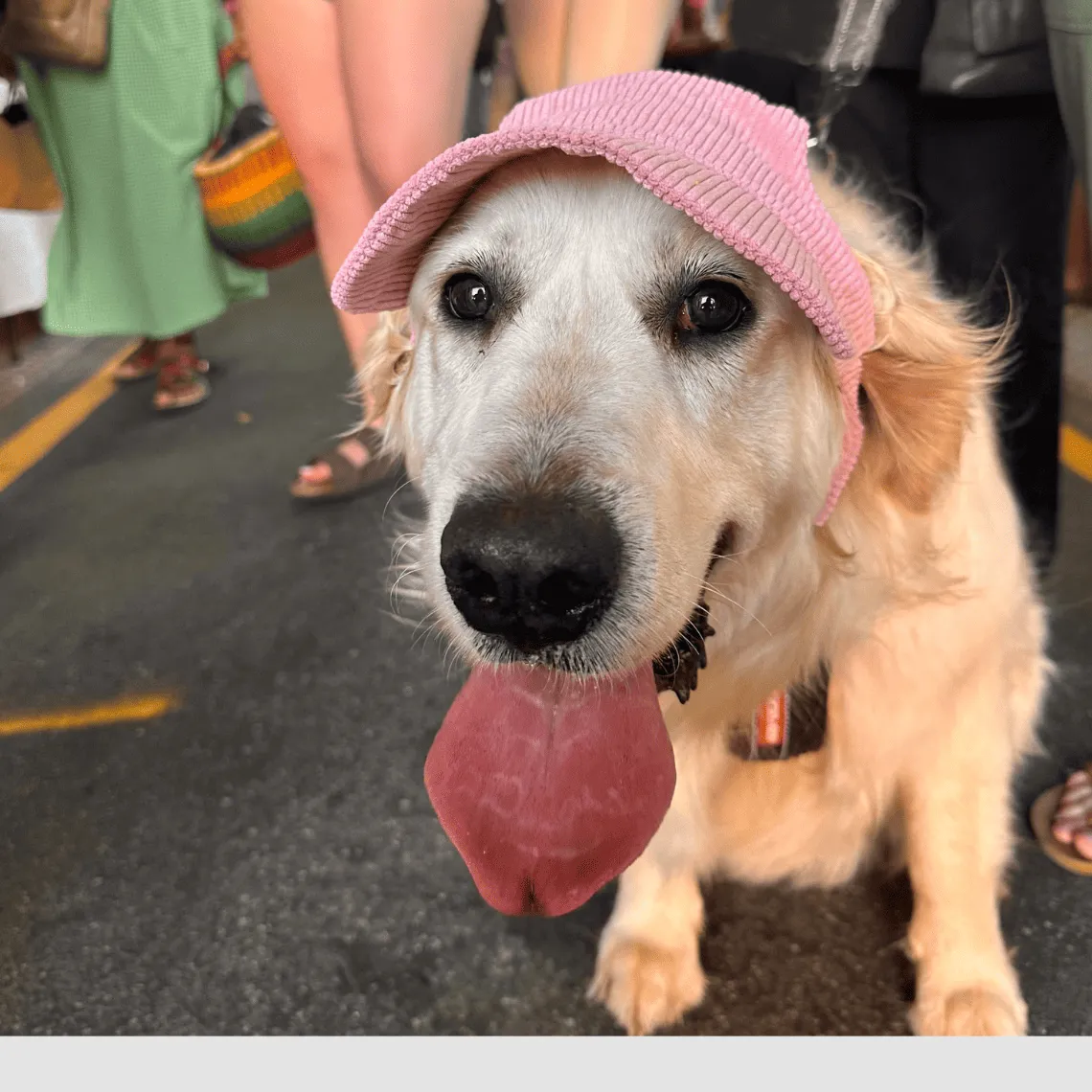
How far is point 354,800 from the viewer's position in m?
1.60

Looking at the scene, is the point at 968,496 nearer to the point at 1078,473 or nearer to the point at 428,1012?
the point at 428,1012

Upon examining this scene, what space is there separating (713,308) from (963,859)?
86 centimetres

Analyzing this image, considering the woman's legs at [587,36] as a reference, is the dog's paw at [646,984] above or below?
below

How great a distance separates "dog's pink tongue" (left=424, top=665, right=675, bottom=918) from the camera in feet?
3.11

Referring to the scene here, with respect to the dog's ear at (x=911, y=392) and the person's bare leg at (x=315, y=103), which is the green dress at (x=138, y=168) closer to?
the person's bare leg at (x=315, y=103)

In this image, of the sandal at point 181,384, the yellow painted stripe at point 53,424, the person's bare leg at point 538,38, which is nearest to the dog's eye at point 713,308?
the person's bare leg at point 538,38

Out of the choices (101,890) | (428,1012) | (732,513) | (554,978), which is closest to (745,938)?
(554,978)

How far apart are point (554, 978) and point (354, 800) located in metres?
0.52

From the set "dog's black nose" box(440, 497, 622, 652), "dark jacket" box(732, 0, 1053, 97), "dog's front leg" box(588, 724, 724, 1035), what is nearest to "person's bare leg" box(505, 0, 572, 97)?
"dark jacket" box(732, 0, 1053, 97)

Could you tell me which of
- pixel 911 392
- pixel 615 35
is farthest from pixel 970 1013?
pixel 615 35

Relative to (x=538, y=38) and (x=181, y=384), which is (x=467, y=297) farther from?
(x=181, y=384)

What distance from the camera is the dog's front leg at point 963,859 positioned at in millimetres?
1153

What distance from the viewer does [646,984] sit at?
1.19m

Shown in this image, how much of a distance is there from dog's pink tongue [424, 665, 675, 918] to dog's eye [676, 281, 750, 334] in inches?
15.4
